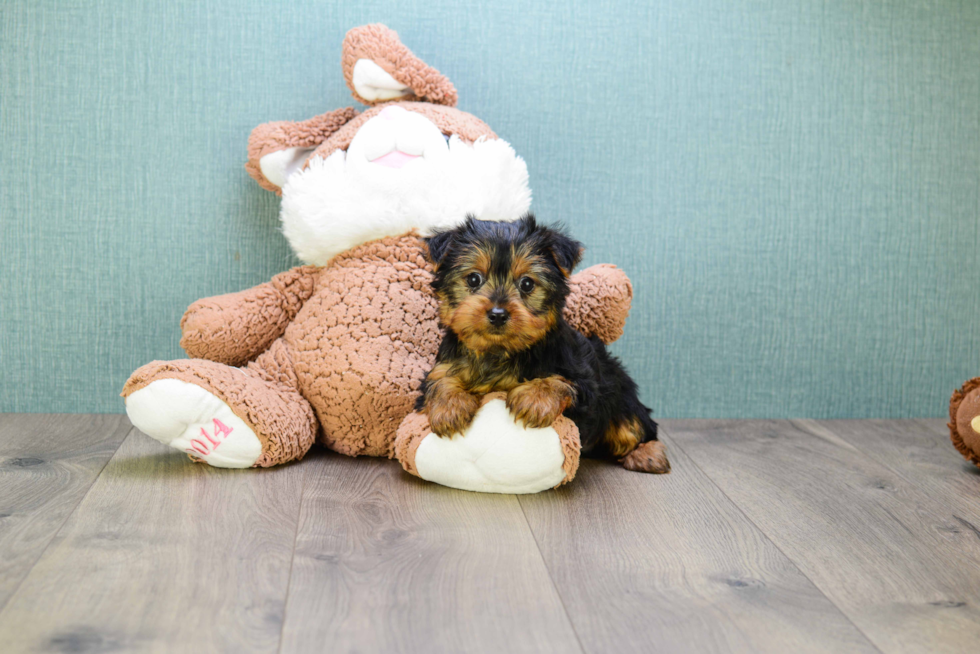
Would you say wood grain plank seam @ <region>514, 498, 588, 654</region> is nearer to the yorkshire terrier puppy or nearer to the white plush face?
the yorkshire terrier puppy

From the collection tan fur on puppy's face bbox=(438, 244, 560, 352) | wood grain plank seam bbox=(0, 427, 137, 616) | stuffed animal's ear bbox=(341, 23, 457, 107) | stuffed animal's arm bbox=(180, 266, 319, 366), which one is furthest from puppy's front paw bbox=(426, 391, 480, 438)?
stuffed animal's ear bbox=(341, 23, 457, 107)

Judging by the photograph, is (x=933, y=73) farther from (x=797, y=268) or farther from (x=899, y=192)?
(x=797, y=268)

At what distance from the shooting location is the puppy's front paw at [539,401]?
1.81 meters

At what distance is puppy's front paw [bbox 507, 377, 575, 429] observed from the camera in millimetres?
1807

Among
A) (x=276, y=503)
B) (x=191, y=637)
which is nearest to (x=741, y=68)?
(x=276, y=503)

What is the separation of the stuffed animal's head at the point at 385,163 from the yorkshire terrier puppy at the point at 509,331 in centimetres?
31

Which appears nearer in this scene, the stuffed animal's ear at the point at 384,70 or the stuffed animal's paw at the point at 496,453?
the stuffed animal's paw at the point at 496,453

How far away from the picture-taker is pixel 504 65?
2555mm

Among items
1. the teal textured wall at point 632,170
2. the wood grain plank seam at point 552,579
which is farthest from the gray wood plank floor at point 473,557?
the teal textured wall at point 632,170

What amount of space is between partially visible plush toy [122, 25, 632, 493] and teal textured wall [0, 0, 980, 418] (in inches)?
11.7

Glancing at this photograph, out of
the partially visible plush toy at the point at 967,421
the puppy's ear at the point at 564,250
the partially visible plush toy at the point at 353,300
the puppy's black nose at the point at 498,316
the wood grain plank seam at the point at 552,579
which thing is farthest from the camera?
the partially visible plush toy at the point at 967,421

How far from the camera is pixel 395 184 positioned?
6.96 ft

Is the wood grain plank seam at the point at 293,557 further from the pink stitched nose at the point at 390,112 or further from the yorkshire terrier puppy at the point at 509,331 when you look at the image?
the pink stitched nose at the point at 390,112

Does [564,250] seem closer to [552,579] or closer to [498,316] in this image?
[498,316]
